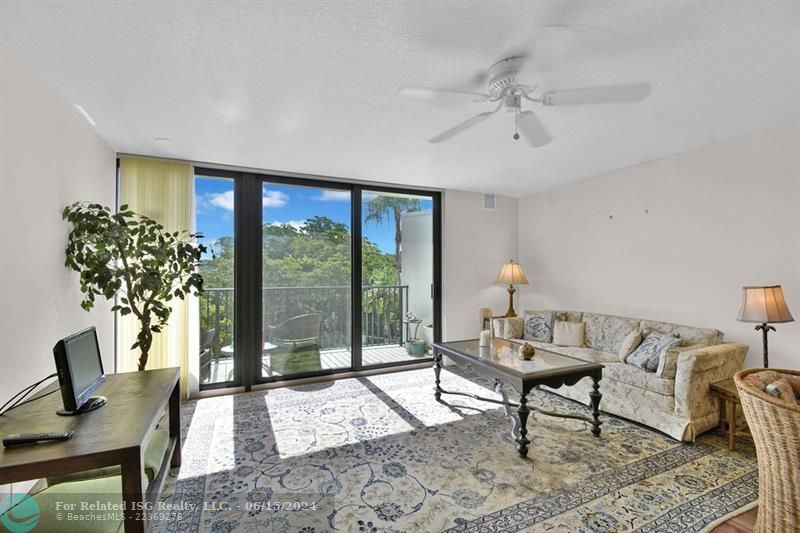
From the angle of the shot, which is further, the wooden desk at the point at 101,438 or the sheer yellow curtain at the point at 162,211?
the sheer yellow curtain at the point at 162,211

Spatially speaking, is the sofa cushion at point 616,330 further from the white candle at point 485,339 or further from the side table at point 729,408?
the white candle at point 485,339

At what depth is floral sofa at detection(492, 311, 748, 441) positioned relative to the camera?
107 inches

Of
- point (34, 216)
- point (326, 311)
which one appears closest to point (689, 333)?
point (326, 311)

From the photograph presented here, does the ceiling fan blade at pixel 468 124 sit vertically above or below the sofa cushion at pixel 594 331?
above

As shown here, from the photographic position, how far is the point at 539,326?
4.45 meters

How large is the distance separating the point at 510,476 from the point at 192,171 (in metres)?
3.88

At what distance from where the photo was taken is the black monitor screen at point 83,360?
1.60 meters

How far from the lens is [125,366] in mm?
A: 3385

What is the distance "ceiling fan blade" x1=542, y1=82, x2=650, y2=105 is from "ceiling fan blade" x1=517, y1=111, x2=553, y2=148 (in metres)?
0.16

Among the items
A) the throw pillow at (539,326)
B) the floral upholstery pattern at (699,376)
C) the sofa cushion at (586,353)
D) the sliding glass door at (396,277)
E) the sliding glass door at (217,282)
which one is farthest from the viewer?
the sliding glass door at (396,277)

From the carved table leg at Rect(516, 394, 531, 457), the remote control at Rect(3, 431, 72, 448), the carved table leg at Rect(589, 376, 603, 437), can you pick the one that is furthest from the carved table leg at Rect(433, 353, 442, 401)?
the remote control at Rect(3, 431, 72, 448)

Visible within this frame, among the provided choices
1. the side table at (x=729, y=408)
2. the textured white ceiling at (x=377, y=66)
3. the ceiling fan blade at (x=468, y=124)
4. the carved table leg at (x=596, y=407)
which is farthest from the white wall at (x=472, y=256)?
the side table at (x=729, y=408)

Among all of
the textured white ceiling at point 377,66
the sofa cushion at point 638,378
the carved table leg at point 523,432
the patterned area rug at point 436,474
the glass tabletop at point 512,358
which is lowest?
the patterned area rug at point 436,474

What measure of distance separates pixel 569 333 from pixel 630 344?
738 mm
